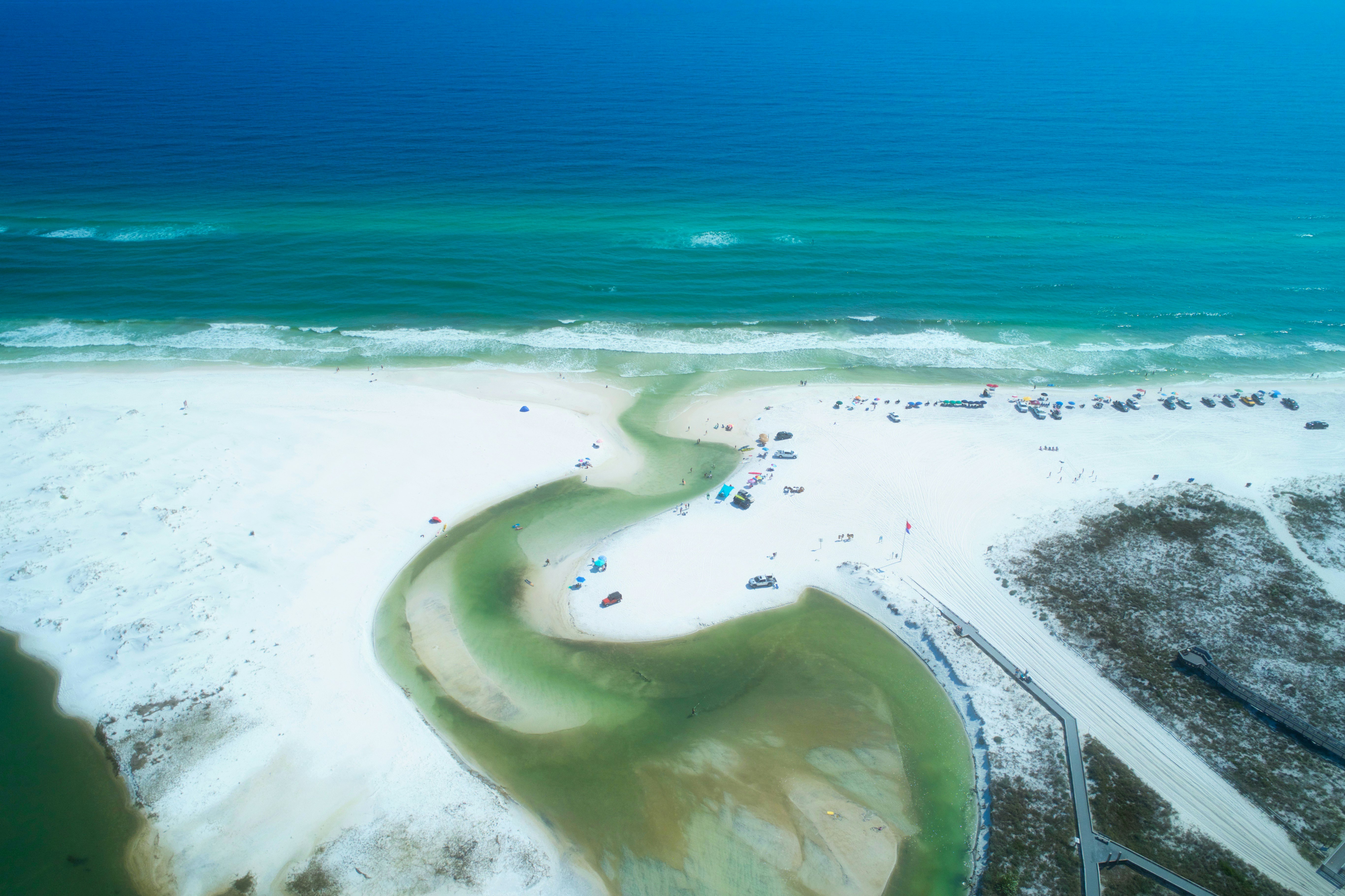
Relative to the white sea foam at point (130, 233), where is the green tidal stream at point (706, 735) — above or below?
below

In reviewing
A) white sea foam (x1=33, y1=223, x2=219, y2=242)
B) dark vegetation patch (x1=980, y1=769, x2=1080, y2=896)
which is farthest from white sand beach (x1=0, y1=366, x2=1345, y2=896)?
white sea foam (x1=33, y1=223, x2=219, y2=242)

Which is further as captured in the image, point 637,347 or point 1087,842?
point 637,347

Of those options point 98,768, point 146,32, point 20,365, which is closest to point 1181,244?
point 98,768

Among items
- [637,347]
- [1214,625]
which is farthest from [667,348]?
[1214,625]

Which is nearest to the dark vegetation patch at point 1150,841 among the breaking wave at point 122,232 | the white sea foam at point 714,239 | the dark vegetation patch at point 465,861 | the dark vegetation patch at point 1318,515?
the dark vegetation patch at point 1318,515

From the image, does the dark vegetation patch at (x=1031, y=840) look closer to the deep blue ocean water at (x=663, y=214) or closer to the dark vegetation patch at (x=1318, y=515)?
the dark vegetation patch at (x=1318, y=515)

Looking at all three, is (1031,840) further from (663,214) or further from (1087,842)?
(663,214)
